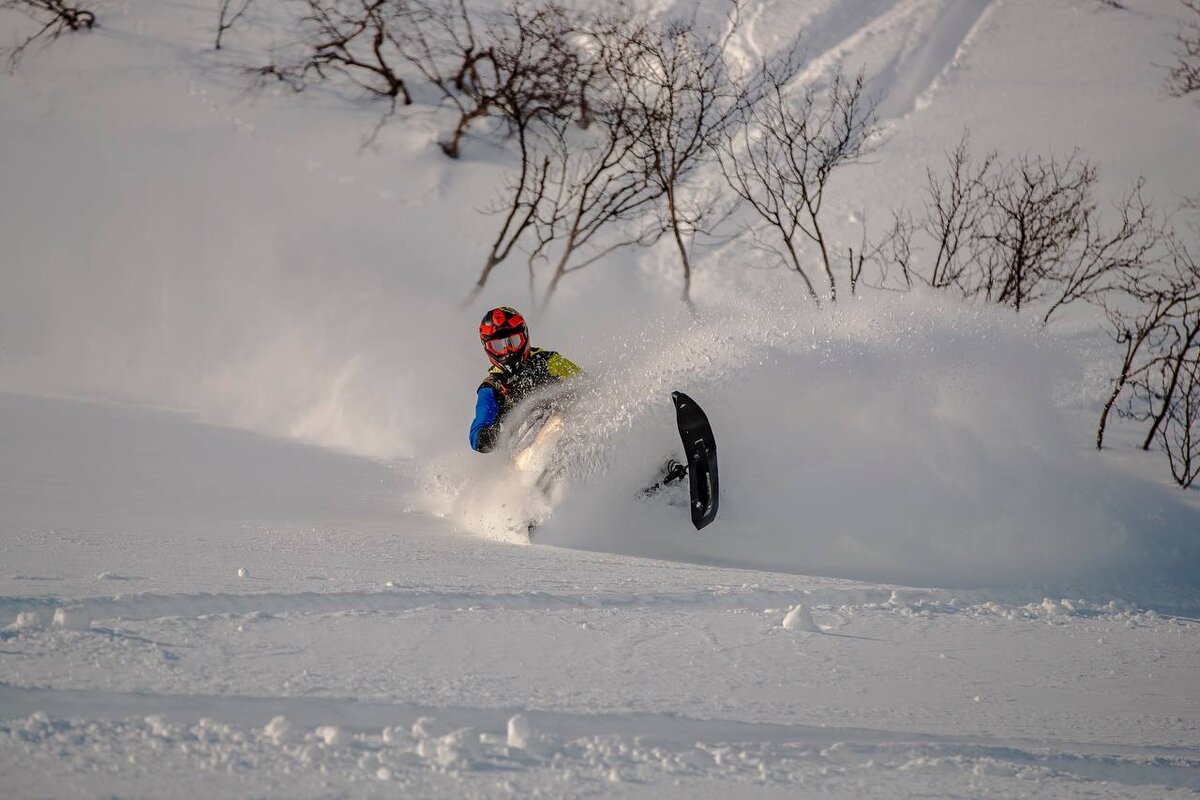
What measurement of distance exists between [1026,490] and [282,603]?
4936mm

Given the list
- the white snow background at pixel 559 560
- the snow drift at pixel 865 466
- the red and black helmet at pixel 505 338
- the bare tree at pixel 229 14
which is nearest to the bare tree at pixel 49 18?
the bare tree at pixel 229 14

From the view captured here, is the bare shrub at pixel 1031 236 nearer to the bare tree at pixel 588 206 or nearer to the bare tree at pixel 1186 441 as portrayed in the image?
the bare tree at pixel 1186 441

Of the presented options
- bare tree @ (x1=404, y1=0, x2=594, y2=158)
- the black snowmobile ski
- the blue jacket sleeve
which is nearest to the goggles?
the blue jacket sleeve

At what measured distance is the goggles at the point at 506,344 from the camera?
742 cm

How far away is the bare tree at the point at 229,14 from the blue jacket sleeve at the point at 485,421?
1651cm

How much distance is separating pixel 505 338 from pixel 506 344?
48 millimetres

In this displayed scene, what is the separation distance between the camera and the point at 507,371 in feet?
24.5

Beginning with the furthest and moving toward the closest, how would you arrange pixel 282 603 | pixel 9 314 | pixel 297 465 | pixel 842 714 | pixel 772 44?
pixel 772 44 → pixel 9 314 → pixel 297 465 → pixel 282 603 → pixel 842 714

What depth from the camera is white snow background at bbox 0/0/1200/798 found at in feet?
9.57

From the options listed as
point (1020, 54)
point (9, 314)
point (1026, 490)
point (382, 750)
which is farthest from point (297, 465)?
point (1020, 54)

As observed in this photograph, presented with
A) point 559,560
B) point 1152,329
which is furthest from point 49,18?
point 1152,329

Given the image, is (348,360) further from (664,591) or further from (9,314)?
(664,591)

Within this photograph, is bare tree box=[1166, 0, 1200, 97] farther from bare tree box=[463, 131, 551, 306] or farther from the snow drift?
the snow drift

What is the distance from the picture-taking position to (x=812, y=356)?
6.87m
